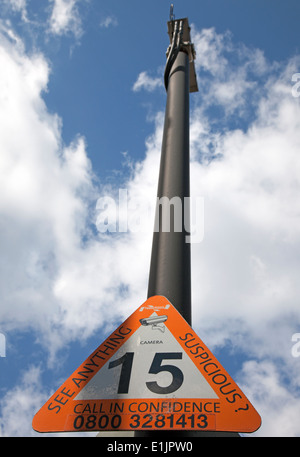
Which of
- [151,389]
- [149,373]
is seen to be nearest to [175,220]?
[149,373]

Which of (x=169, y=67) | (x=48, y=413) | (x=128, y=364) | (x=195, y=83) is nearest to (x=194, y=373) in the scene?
(x=128, y=364)

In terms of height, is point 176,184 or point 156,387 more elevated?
point 176,184

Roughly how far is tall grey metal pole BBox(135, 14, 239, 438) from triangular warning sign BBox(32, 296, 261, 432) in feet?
0.47

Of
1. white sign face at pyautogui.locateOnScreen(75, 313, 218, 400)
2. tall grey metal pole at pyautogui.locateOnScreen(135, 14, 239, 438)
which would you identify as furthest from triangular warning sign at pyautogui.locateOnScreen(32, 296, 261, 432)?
tall grey metal pole at pyautogui.locateOnScreen(135, 14, 239, 438)

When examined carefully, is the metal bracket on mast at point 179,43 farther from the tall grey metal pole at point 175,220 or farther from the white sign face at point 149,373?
the white sign face at point 149,373

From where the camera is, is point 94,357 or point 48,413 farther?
point 94,357

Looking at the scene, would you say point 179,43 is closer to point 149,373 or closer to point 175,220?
point 175,220

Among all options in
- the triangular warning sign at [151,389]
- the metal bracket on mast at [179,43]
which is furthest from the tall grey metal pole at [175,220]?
the metal bracket on mast at [179,43]

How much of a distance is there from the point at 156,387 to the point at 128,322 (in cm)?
55

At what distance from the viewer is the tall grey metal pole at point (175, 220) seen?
8.89 ft

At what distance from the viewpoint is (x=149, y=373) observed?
7.00 feet
